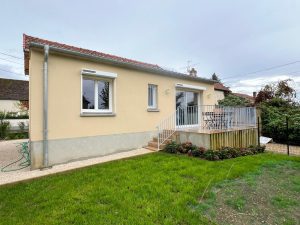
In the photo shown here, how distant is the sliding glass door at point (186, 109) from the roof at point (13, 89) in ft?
74.7

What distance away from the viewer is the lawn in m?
3.42

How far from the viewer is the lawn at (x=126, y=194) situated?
3.42 meters

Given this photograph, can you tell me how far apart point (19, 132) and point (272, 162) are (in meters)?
19.5

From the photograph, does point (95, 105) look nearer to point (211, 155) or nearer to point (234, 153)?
point (211, 155)

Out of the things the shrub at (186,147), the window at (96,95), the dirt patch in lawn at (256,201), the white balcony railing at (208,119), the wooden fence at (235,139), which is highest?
the window at (96,95)

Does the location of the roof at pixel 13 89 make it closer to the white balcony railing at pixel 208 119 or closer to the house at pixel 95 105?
the house at pixel 95 105

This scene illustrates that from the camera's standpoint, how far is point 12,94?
25.5 m

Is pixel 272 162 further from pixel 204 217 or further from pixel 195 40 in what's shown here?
pixel 195 40

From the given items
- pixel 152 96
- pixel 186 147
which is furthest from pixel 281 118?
pixel 152 96

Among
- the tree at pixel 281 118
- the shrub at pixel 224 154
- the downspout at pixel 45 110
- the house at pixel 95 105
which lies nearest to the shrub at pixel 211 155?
the shrub at pixel 224 154

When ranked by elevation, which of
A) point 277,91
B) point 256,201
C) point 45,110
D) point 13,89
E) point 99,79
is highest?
point 13,89

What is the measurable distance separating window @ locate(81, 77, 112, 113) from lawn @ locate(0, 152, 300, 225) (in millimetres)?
2797

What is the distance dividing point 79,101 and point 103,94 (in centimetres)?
140

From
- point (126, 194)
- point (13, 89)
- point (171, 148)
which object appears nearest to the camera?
point (126, 194)
